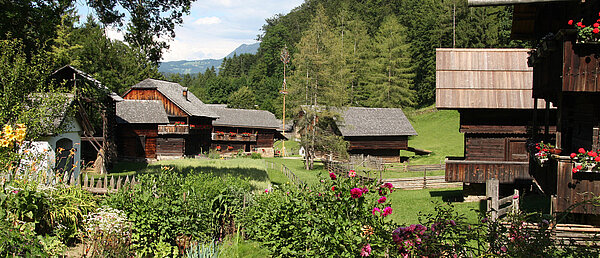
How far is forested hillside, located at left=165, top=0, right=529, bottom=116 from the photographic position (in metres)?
40.5

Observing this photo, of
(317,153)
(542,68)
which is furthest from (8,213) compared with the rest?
(317,153)

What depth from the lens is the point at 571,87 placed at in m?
10.3

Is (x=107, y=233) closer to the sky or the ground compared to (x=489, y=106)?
closer to the ground

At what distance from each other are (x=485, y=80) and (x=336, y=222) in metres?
14.2

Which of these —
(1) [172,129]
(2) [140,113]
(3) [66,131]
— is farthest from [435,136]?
(3) [66,131]

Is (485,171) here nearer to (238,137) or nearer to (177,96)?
(177,96)

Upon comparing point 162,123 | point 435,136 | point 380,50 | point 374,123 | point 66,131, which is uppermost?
point 380,50

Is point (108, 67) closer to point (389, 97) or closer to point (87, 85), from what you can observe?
point (389, 97)

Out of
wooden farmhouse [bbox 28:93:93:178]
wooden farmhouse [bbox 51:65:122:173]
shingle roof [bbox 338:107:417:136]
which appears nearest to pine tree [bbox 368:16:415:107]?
shingle roof [bbox 338:107:417:136]

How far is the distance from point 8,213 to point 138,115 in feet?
111

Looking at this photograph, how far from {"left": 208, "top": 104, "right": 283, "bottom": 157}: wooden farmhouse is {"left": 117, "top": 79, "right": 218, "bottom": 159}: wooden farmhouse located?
2627 mm

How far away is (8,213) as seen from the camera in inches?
331

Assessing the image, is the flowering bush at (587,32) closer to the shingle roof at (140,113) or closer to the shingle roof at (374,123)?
the shingle roof at (374,123)

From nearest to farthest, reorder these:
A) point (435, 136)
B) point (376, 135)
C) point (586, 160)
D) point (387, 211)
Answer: point (387, 211) → point (586, 160) → point (376, 135) → point (435, 136)
